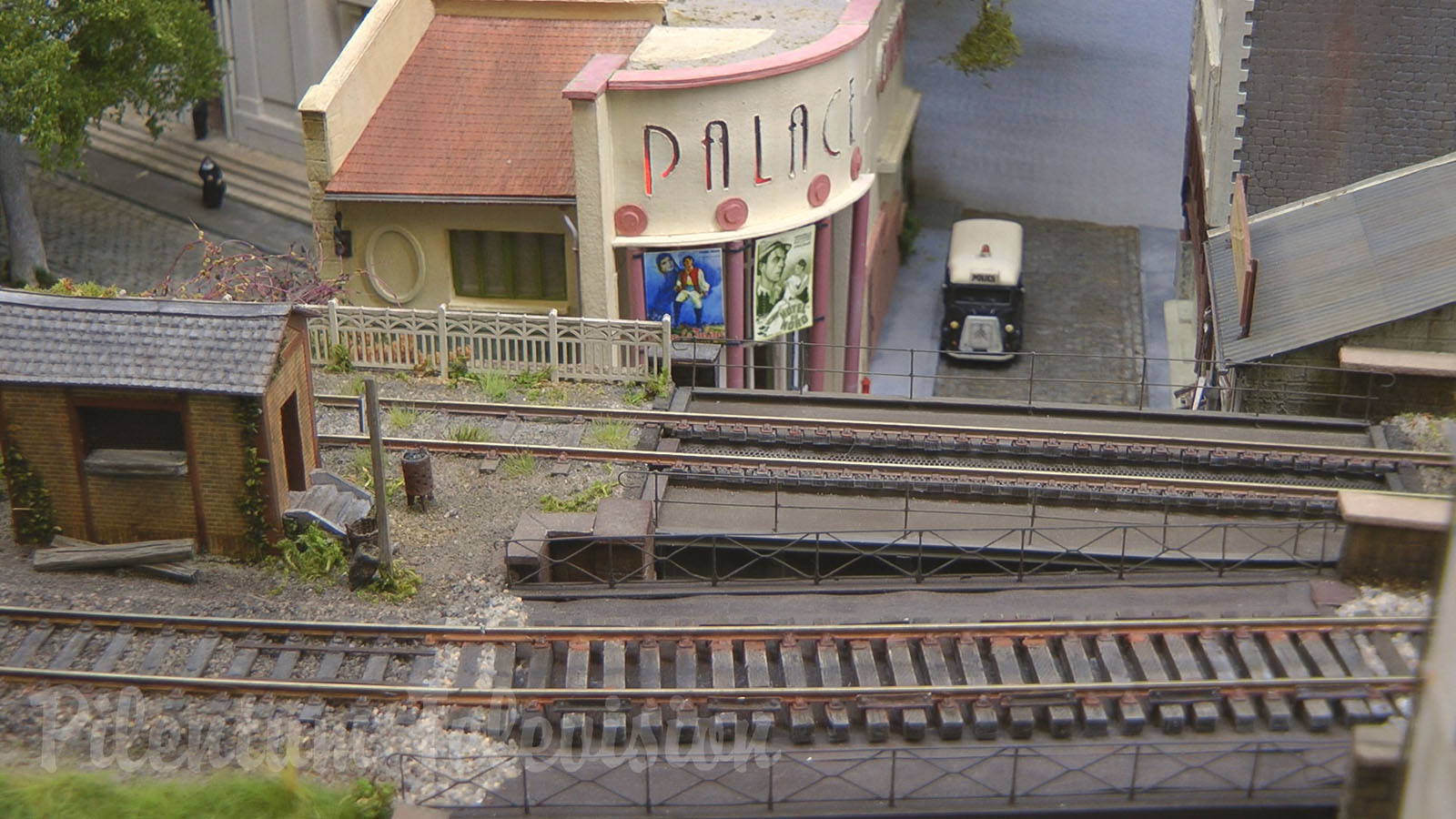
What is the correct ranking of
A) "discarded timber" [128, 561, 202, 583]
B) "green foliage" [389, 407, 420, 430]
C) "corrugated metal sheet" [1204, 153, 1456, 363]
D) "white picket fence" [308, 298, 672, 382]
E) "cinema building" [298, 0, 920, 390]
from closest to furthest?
"discarded timber" [128, 561, 202, 583]
"green foliage" [389, 407, 420, 430]
"corrugated metal sheet" [1204, 153, 1456, 363]
"white picket fence" [308, 298, 672, 382]
"cinema building" [298, 0, 920, 390]

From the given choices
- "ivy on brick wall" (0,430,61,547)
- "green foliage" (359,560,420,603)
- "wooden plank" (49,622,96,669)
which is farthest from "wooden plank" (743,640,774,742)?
"ivy on brick wall" (0,430,61,547)

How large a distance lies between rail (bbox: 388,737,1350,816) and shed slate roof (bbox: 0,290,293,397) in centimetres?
541

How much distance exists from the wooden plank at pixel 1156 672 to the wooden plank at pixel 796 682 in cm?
367

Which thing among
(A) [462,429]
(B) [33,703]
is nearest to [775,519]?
(A) [462,429]

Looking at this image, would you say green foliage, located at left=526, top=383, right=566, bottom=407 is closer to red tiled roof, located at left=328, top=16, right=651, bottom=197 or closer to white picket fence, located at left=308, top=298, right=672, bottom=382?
white picket fence, located at left=308, top=298, right=672, bottom=382

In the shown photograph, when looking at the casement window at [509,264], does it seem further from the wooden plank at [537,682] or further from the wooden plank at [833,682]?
the wooden plank at [833,682]

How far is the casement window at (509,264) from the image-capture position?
3034 centimetres

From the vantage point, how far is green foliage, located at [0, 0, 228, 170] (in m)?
32.5

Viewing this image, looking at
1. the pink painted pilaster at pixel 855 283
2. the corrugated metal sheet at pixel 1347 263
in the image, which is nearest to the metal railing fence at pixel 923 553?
the corrugated metal sheet at pixel 1347 263

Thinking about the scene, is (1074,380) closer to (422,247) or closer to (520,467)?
(520,467)

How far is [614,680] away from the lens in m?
18.9

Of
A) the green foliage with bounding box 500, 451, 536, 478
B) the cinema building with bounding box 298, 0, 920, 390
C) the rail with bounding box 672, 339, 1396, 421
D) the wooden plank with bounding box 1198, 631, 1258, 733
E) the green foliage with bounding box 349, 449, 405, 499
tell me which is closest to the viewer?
the wooden plank with bounding box 1198, 631, 1258, 733

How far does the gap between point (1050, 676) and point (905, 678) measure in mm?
1578

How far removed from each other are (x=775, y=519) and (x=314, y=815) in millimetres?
7299
